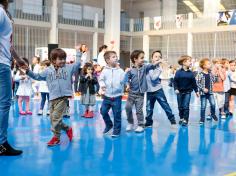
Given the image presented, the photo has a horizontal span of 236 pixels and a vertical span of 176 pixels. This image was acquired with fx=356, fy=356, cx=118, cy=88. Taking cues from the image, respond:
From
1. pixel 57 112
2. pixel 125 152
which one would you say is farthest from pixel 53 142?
pixel 125 152

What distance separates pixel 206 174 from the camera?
11.4ft

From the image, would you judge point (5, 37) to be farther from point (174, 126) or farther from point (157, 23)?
point (157, 23)

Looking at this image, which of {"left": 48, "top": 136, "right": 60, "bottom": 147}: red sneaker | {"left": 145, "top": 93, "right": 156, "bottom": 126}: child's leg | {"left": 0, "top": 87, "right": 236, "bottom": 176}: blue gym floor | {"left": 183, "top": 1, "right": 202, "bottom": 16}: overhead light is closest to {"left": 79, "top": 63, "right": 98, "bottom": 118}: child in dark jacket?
{"left": 0, "top": 87, "right": 236, "bottom": 176}: blue gym floor

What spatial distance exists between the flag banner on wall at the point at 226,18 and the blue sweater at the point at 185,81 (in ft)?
48.6

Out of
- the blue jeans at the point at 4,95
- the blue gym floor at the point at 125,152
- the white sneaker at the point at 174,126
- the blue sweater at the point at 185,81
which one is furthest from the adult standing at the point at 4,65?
the blue sweater at the point at 185,81

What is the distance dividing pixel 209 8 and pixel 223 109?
15839 mm

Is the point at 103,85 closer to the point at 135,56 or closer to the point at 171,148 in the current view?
the point at 135,56

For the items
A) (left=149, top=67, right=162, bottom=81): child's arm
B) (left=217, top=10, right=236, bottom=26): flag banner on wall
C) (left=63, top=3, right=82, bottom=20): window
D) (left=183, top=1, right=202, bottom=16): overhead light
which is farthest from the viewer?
(left=183, top=1, right=202, bottom=16): overhead light

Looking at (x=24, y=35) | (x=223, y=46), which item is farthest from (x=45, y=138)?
(x=223, y=46)

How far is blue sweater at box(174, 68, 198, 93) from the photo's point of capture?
6449 millimetres

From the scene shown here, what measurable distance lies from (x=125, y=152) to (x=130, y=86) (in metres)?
1.65

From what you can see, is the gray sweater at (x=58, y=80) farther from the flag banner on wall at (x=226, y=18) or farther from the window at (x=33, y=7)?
the flag banner on wall at (x=226, y=18)

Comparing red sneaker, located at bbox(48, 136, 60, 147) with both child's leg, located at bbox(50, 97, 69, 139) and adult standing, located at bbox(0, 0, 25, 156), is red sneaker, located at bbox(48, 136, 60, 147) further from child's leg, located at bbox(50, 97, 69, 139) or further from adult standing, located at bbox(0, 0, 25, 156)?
adult standing, located at bbox(0, 0, 25, 156)

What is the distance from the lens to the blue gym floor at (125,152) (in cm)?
356
